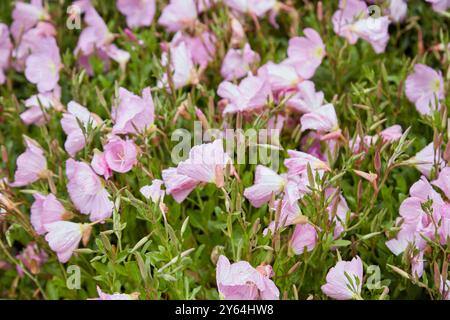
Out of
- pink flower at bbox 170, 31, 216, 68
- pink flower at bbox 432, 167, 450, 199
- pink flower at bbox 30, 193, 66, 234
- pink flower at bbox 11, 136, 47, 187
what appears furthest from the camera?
pink flower at bbox 170, 31, 216, 68

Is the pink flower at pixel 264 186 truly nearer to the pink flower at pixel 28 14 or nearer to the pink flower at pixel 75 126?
the pink flower at pixel 75 126

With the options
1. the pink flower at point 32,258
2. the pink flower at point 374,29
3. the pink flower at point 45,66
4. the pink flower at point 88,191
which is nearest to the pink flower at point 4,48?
the pink flower at point 45,66

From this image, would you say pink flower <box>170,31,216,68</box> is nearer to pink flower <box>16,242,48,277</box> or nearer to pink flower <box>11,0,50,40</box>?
pink flower <box>11,0,50,40</box>

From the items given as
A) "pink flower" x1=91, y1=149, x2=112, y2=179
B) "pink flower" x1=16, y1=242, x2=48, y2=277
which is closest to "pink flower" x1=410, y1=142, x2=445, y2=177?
"pink flower" x1=91, y1=149, x2=112, y2=179

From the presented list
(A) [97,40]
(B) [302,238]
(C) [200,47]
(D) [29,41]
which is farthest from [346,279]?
(D) [29,41]

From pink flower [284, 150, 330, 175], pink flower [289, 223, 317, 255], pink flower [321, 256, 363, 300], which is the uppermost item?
pink flower [284, 150, 330, 175]
